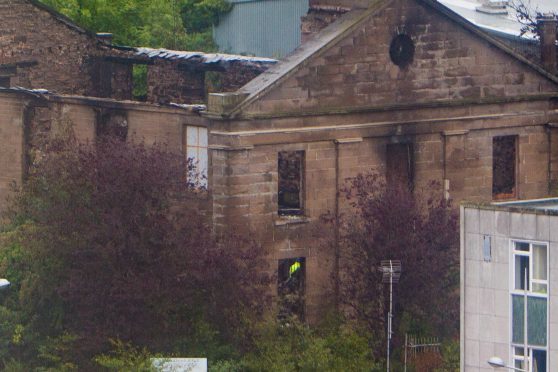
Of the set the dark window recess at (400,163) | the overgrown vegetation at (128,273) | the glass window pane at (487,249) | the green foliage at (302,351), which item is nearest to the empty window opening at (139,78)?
the dark window recess at (400,163)

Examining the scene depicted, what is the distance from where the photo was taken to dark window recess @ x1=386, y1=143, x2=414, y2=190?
4888 cm

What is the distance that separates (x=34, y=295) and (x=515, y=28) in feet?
92.2

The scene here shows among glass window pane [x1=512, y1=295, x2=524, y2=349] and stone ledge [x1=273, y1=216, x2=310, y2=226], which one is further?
stone ledge [x1=273, y1=216, x2=310, y2=226]

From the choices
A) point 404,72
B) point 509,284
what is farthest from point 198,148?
point 509,284

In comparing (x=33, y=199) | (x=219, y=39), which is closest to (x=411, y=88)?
(x=33, y=199)

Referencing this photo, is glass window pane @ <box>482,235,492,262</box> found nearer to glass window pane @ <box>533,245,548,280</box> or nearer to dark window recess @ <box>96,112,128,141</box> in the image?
glass window pane @ <box>533,245,548,280</box>

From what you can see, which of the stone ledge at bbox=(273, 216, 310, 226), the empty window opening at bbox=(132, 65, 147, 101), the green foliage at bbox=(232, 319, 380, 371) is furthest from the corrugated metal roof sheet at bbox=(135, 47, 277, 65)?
the empty window opening at bbox=(132, 65, 147, 101)

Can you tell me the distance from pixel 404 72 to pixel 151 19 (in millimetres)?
26506

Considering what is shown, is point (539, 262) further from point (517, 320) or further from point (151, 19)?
point (151, 19)

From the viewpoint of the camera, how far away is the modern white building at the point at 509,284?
38312 millimetres

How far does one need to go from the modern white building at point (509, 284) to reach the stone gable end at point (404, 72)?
831 cm

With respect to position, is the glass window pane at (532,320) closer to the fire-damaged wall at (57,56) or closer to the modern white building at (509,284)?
the modern white building at (509,284)

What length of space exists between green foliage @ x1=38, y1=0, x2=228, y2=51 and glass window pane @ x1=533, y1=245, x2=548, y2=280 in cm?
3523

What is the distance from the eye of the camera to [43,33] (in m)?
55.3
